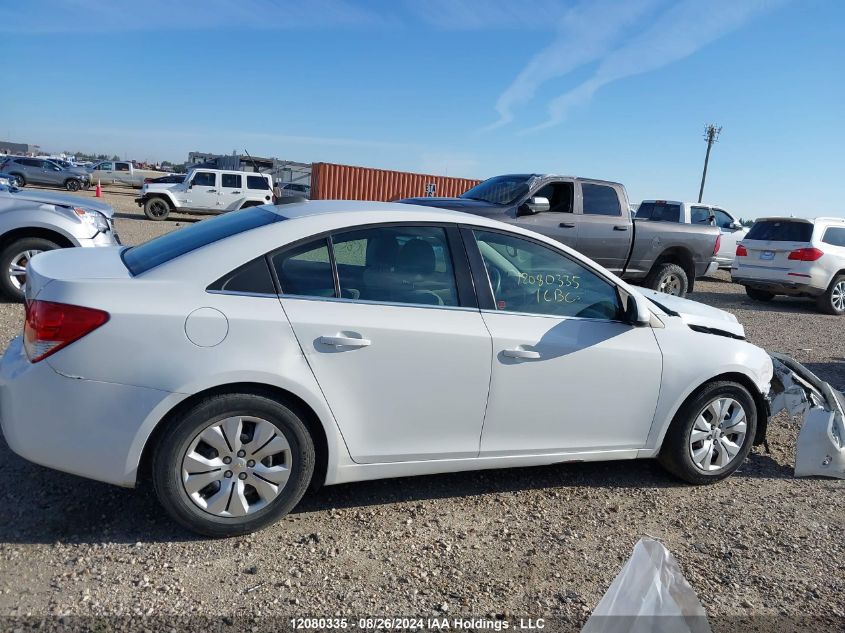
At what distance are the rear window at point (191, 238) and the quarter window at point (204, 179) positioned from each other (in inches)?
800

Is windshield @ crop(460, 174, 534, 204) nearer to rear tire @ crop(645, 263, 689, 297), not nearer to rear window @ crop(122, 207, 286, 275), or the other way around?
rear tire @ crop(645, 263, 689, 297)

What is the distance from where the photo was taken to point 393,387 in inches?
128

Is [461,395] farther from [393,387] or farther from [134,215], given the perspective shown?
[134,215]

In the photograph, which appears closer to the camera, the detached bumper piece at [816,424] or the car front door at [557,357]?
the car front door at [557,357]

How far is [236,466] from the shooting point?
302cm

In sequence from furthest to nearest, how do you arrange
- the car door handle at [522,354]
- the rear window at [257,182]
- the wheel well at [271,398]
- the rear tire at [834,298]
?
the rear window at [257,182]
the rear tire at [834,298]
the car door handle at [522,354]
the wheel well at [271,398]

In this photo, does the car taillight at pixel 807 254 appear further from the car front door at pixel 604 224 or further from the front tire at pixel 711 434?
the front tire at pixel 711 434

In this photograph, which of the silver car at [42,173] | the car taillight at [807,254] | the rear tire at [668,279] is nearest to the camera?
the rear tire at [668,279]

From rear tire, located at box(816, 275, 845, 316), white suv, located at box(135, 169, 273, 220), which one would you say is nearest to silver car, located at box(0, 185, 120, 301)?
rear tire, located at box(816, 275, 845, 316)

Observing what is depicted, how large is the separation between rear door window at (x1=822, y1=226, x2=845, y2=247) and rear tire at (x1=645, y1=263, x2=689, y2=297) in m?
3.33

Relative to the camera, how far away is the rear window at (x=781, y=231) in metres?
12.4

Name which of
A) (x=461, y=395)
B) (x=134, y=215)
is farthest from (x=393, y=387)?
(x=134, y=215)

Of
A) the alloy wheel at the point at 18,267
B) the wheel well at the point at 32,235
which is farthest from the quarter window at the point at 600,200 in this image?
the alloy wheel at the point at 18,267

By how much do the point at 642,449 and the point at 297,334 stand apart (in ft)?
7.13
